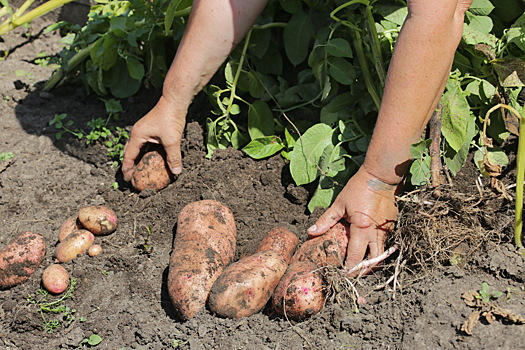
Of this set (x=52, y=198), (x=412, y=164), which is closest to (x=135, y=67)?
(x=52, y=198)

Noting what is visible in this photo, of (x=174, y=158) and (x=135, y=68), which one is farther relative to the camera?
(x=135, y=68)

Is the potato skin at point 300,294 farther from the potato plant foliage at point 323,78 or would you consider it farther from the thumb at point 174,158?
the thumb at point 174,158

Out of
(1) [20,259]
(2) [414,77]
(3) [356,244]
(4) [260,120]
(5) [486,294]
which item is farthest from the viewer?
(4) [260,120]

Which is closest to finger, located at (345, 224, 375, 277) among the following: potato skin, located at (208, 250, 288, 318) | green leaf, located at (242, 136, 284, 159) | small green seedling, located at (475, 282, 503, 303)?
potato skin, located at (208, 250, 288, 318)

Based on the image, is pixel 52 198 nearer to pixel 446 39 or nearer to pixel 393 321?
pixel 393 321

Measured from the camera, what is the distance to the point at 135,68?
3.06 meters

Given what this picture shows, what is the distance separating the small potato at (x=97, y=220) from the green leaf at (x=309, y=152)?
766 millimetres

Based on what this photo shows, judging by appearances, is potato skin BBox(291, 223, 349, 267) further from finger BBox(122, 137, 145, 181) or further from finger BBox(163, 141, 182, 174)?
finger BBox(122, 137, 145, 181)

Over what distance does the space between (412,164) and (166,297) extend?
992 millimetres

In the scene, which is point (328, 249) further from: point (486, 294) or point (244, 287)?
point (486, 294)

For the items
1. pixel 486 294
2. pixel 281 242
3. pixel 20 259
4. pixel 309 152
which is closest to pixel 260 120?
pixel 309 152

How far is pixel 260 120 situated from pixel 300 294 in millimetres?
997

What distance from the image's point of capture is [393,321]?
6.34 feet

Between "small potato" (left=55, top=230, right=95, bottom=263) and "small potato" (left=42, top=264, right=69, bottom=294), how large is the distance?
91mm
